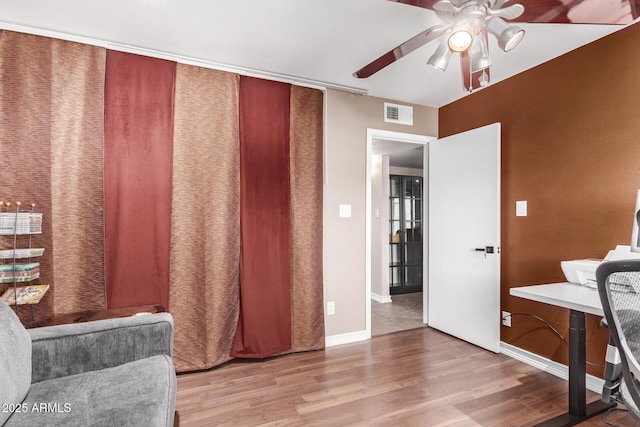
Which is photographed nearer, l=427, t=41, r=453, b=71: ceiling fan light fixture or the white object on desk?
l=427, t=41, r=453, b=71: ceiling fan light fixture

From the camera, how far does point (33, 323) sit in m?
1.97

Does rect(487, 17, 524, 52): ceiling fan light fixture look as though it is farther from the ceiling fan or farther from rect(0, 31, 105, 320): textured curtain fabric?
rect(0, 31, 105, 320): textured curtain fabric

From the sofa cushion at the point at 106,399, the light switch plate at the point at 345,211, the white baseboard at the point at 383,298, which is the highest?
the light switch plate at the point at 345,211

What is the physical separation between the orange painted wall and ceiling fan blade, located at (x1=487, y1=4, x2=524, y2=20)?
1.27 meters

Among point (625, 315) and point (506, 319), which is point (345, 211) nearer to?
point (506, 319)

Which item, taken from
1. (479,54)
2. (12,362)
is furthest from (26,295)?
(479,54)

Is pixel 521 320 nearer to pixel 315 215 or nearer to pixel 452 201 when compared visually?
pixel 452 201

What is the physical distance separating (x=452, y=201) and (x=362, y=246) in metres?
0.99

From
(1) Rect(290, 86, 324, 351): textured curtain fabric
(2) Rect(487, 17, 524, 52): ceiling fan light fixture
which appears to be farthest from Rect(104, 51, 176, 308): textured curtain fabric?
(2) Rect(487, 17, 524, 52): ceiling fan light fixture

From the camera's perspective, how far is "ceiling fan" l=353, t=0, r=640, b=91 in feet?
4.78

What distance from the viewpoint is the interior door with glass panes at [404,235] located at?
5.27m

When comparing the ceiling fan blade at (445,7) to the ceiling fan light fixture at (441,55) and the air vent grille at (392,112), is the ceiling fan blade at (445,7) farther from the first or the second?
the air vent grille at (392,112)

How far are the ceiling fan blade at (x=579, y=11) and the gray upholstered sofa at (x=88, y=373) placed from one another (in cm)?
231

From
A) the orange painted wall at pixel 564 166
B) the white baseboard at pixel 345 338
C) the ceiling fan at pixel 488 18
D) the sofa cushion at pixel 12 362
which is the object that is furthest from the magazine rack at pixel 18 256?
the orange painted wall at pixel 564 166
